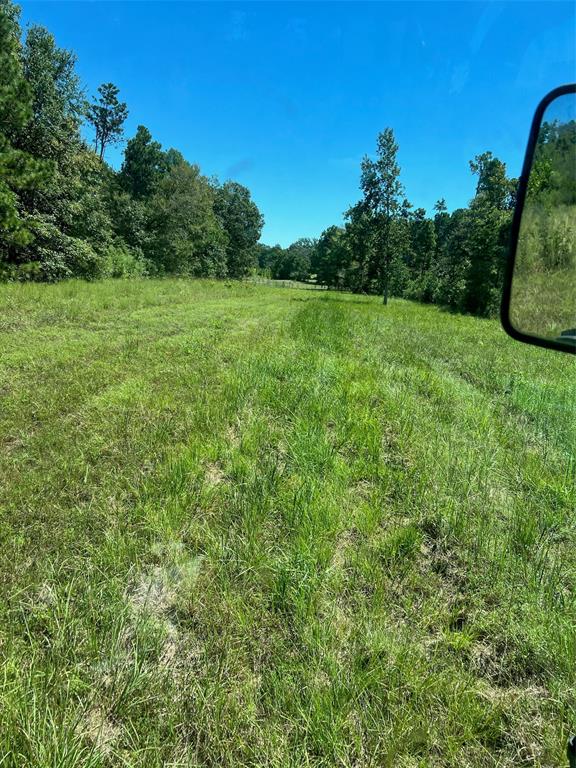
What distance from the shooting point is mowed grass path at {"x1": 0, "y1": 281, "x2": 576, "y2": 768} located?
1298 mm

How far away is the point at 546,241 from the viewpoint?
1128 millimetres

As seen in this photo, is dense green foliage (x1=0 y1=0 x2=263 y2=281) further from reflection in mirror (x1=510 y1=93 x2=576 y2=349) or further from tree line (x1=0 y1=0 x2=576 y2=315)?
reflection in mirror (x1=510 y1=93 x2=576 y2=349)

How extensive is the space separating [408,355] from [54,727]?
764 cm

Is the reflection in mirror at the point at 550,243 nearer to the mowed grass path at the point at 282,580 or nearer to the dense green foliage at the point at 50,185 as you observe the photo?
the mowed grass path at the point at 282,580

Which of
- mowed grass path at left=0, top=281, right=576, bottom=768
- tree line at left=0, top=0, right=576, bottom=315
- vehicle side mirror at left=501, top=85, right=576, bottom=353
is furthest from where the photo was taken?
tree line at left=0, top=0, right=576, bottom=315

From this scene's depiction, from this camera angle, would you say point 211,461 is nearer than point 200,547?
No

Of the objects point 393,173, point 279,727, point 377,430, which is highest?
point 393,173

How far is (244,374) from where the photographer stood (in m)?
5.62

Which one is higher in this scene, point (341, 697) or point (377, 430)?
point (377, 430)

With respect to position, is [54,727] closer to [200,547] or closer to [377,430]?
[200,547]

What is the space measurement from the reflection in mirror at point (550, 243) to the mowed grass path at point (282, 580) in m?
1.43

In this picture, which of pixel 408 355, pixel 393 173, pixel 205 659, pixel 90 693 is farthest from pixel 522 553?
pixel 393 173

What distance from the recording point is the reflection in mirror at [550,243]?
100 centimetres

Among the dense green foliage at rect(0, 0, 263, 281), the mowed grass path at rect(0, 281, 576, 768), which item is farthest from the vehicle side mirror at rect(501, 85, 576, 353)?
the dense green foliage at rect(0, 0, 263, 281)
